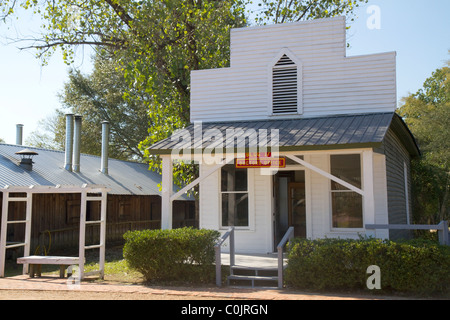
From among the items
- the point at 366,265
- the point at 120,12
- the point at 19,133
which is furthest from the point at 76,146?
the point at 366,265

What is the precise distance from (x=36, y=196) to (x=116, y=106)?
58.5ft

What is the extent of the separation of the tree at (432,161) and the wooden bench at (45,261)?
13.5m

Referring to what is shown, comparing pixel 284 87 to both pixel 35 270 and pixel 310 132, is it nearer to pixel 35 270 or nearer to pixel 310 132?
pixel 310 132

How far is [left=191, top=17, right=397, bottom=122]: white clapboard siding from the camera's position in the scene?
12391 millimetres

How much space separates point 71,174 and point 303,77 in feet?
37.6

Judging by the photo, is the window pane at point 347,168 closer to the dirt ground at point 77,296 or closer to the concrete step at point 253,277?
the concrete step at point 253,277

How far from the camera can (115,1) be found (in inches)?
639

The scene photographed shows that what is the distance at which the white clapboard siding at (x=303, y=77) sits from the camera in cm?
1239

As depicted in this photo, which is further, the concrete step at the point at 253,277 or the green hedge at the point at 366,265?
the concrete step at the point at 253,277

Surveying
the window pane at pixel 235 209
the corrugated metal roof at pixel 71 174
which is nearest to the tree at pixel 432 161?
the window pane at pixel 235 209

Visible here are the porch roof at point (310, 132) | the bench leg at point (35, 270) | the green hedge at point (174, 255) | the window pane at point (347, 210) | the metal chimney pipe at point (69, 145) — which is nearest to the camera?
the green hedge at point (174, 255)

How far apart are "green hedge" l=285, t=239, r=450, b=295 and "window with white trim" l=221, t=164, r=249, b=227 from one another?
12.8 feet
